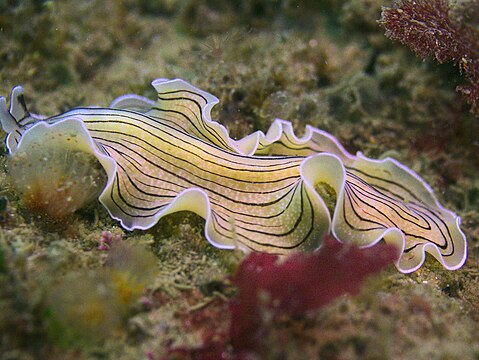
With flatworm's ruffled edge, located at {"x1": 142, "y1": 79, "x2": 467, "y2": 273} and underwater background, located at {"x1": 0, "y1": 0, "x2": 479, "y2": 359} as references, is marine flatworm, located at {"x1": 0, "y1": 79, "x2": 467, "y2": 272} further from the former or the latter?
underwater background, located at {"x1": 0, "y1": 0, "x2": 479, "y2": 359}

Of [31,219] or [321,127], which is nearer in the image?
[31,219]

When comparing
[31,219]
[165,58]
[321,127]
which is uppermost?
[321,127]

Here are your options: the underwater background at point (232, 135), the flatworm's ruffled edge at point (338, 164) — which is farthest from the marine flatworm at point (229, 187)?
the underwater background at point (232, 135)

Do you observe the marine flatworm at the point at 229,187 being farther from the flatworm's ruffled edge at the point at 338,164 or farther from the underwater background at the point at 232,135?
the underwater background at the point at 232,135

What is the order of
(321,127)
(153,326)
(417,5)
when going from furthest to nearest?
(321,127)
(417,5)
(153,326)

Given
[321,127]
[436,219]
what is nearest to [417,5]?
[321,127]

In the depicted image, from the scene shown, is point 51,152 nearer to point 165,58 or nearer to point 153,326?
point 153,326

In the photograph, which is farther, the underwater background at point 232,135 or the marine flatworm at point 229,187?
the marine flatworm at point 229,187
